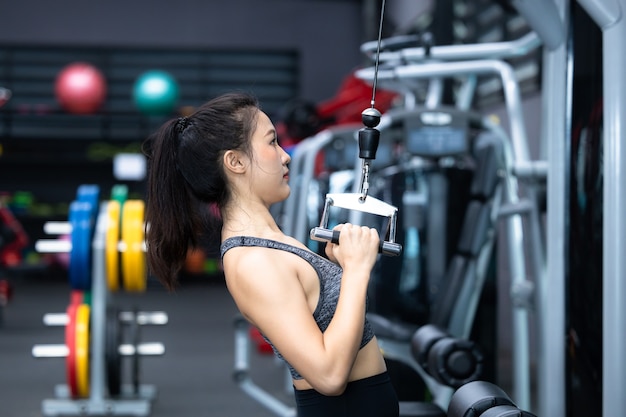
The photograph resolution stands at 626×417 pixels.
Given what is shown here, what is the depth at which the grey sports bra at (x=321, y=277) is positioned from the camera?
136 centimetres

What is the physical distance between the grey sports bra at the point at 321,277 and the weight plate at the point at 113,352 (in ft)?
9.11

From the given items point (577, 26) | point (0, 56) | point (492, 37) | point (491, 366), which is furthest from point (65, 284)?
point (577, 26)

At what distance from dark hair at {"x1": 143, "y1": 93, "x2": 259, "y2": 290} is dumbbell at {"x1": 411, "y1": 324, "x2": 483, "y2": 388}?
2.78ft

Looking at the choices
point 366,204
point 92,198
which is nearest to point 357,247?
point 366,204

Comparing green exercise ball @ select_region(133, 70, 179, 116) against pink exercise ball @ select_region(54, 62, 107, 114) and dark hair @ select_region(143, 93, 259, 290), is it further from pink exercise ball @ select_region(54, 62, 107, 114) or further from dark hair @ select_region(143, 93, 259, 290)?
dark hair @ select_region(143, 93, 259, 290)

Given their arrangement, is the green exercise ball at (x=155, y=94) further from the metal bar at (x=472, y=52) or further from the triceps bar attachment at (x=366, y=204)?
the triceps bar attachment at (x=366, y=204)

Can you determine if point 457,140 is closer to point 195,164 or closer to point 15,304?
point 195,164

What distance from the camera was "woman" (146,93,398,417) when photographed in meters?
1.27

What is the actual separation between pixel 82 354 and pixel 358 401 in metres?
2.76

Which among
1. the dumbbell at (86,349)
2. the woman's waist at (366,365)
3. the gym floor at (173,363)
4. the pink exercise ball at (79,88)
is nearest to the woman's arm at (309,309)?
the woman's waist at (366,365)

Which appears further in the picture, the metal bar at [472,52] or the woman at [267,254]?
the metal bar at [472,52]

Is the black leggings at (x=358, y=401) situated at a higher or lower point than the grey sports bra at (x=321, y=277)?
lower

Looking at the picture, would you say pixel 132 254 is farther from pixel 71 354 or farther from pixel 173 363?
pixel 173 363

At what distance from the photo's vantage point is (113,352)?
4.02 m
